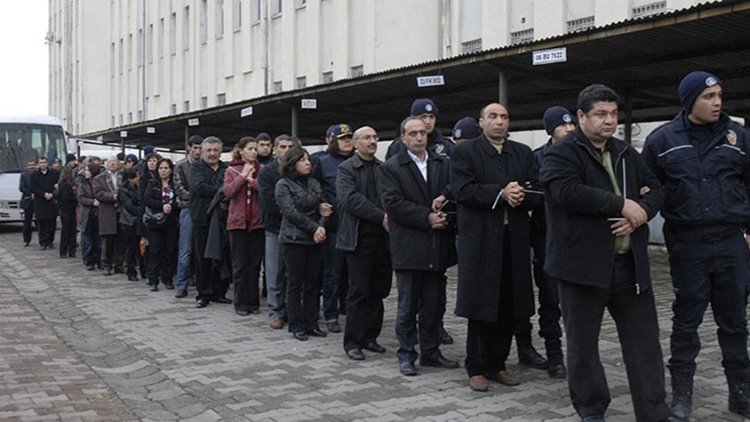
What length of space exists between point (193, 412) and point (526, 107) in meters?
12.3

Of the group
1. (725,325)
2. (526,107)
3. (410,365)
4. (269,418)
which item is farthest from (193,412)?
(526,107)

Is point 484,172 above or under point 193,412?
above

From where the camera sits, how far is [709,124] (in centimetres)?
524

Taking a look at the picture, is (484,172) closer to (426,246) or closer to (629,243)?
(426,246)

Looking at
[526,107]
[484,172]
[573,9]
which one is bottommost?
[484,172]

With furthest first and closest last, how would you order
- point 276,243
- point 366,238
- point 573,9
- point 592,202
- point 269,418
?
point 573,9
point 276,243
point 366,238
point 269,418
point 592,202

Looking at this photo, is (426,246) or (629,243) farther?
(426,246)

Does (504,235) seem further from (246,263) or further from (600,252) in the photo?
(246,263)

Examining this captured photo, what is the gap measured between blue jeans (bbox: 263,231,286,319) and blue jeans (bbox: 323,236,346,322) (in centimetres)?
49

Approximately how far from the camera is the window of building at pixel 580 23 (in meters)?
18.0

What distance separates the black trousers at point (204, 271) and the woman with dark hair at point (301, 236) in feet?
7.76

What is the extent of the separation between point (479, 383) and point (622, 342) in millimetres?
1308

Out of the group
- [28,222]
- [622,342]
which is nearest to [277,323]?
[622,342]

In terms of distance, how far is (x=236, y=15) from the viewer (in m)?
33.9
